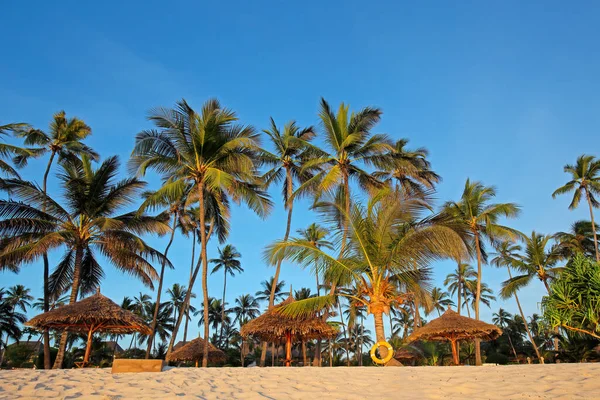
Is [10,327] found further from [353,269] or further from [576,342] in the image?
[576,342]

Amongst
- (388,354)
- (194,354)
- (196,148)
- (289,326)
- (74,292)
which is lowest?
(388,354)

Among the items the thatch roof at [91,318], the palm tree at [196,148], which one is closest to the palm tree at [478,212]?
the palm tree at [196,148]

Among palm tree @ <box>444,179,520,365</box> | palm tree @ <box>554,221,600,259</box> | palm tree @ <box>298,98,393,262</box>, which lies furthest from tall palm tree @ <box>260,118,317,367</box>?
palm tree @ <box>554,221,600,259</box>

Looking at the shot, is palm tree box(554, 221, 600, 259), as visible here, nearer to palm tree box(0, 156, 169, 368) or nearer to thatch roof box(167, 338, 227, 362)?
thatch roof box(167, 338, 227, 362)

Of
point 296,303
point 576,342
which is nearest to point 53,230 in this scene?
point 296,303

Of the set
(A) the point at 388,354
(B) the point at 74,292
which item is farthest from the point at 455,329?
(B) the point at 74,292

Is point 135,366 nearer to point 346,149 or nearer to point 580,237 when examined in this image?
point 346,149

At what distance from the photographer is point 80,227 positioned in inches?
580

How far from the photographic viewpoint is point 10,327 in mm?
31500

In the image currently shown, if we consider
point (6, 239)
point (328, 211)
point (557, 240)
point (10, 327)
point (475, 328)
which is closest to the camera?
point (328, 211)

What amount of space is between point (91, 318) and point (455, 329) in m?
12.9

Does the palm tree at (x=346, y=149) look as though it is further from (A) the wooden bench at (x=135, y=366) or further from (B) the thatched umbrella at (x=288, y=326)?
(A) the wooden bench at (x=135, y=366)

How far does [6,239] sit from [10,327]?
22.3 m

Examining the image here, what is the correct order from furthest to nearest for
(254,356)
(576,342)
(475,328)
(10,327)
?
(254,356) < (10,327) < (576,342) < (475,328)
